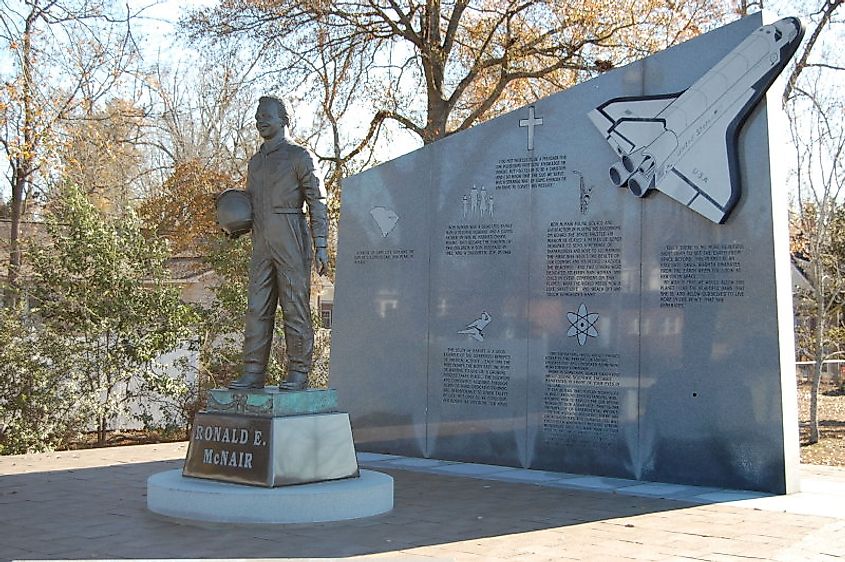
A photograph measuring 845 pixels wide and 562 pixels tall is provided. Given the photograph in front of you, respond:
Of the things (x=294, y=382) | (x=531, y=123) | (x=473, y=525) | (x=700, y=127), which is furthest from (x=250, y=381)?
(x=700, y=127)

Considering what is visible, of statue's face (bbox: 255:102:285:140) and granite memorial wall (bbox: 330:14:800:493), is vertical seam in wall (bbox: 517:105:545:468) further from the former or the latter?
statue's face (bbox: 255:102:285:140)

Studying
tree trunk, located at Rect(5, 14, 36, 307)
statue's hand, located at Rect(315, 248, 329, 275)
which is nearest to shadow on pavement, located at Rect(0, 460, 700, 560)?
statue's hand, located at Rect(315, 248, 329, 275)

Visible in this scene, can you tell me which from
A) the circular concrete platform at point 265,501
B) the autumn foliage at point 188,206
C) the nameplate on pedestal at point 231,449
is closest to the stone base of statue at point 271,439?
the nameplate on pedestal at point 231,449

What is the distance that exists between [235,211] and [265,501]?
2.23 m

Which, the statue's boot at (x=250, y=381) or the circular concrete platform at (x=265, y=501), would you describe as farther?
the statue's boot at (x=250, y=381)

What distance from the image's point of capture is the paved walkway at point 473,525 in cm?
647

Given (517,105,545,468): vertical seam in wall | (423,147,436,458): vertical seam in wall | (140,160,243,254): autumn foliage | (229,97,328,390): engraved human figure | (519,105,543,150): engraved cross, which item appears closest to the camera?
(229,97,328,390): engraved human figure

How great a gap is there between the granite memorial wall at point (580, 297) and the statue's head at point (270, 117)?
125 inches

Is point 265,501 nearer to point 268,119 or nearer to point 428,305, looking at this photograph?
point 268,119

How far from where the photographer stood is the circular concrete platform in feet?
24.2

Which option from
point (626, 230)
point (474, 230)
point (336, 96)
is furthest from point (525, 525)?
point (336, 96)

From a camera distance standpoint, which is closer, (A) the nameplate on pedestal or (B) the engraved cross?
(A) the nameplate on pedestal

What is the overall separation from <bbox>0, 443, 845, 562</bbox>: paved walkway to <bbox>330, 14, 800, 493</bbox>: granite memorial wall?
0.59 meters

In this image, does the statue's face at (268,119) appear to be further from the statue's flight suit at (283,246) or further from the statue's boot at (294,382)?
the statue's boot at (294,382)
